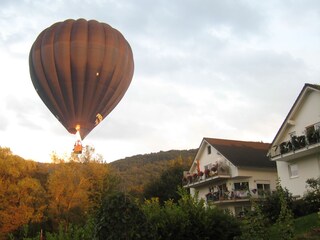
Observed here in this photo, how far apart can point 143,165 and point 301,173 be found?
220 feet

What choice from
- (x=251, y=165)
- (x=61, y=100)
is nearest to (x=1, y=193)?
(x=61, y=100)

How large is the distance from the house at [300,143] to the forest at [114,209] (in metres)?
2.75

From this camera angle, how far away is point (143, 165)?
99.6m

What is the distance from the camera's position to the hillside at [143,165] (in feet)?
269

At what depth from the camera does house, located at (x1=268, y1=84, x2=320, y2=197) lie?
107 feet

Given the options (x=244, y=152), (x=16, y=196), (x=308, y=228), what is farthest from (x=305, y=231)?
(x=16, y=196)

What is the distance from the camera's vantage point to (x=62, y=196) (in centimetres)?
4756

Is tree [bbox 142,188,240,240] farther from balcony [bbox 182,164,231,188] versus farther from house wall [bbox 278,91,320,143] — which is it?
balcony [bbox 182,164,231,188]

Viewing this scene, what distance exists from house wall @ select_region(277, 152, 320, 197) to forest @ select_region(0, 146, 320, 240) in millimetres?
2159

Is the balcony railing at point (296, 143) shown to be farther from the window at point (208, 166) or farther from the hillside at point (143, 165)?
the hillside at point (143, 165)

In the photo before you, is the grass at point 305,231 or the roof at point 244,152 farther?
the roof at point 244,152

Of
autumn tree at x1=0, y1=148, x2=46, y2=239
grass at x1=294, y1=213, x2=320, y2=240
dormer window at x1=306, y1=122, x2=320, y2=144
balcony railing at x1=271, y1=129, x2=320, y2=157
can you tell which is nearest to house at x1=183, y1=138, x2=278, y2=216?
balcony railing at x1=271, y1=129, x2=320, y2=157

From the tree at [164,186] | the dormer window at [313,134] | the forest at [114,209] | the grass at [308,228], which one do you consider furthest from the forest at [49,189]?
the grass at [308,228]

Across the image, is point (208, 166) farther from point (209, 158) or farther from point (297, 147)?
point (297, 147)
